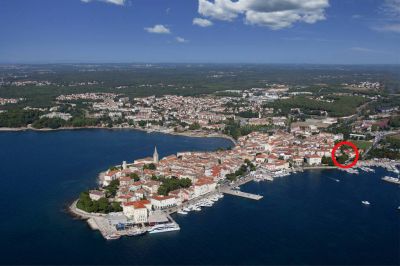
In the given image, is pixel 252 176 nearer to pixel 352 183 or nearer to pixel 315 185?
pixel 315 185

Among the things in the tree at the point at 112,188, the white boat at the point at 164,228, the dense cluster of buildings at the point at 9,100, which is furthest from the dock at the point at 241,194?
the dense cluster of buildings at the point at 9,100

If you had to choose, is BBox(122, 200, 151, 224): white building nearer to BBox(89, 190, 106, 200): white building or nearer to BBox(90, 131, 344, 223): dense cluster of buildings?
BBox(90, 131, 344, 223): dense cluster of buildings

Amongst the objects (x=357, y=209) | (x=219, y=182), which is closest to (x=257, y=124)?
(x=219, y=182)

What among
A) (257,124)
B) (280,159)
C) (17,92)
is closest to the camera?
(280,159)

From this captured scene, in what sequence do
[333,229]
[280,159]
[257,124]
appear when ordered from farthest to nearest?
[257,124]
[280,159]
[333,229]

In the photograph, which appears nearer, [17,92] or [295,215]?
[295,215]

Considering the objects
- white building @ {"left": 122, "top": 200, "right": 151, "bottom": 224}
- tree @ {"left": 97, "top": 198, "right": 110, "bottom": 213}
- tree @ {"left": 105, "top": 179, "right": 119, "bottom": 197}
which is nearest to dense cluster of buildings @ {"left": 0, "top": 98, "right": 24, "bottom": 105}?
tree @ {"left": 105, "top": 179, "right": 119, "bottom": 197}

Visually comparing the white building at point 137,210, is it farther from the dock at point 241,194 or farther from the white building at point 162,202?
the dock at point 241,194
